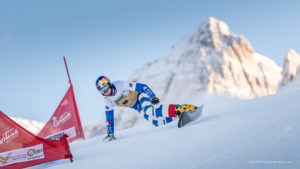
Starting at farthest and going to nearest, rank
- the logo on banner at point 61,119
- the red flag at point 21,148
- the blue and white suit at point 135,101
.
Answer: the logo on banner at point 61,119
the blue and white suit at point 135,101
the red flag at point 21,148

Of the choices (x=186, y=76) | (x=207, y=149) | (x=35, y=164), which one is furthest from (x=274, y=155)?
(x=186, y=76)

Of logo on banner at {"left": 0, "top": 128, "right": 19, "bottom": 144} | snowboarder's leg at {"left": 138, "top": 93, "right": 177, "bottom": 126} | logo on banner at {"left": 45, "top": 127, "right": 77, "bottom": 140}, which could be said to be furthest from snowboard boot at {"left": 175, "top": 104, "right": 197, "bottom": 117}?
logo on banner at {"left": 45, "top": 127, "right": 77, "bottom": 140}

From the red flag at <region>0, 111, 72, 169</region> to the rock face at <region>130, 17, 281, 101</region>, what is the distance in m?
27.8

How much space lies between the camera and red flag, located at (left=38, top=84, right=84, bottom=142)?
→ 5275 millimetres

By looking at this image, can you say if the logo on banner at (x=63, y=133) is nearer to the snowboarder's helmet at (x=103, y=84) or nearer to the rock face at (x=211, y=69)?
the snowboarder's helmet at (x=103, y=84)

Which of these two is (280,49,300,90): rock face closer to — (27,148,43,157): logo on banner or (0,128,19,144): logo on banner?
(27,148,43,157): logo on banner

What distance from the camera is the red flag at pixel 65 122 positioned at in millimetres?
5275

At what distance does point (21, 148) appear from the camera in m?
2.59

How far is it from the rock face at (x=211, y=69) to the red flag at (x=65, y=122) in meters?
25.0

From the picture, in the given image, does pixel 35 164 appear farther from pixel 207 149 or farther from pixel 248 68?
pixel 248 68

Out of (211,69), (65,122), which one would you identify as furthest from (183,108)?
(211,69)

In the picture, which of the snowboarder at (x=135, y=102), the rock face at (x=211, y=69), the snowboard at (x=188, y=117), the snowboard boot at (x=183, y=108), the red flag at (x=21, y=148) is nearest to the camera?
the red flag at (x=21, y=148)

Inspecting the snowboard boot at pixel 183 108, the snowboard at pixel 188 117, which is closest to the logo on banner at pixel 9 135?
the snowboard at pixel 188 117

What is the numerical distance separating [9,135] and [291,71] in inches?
1000
